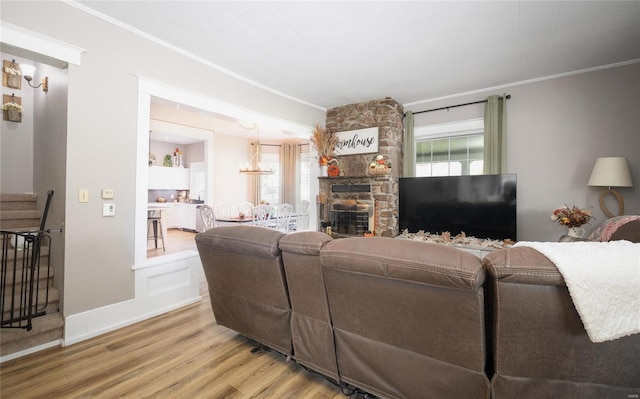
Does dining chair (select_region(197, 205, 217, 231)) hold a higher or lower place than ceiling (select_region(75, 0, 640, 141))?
lower

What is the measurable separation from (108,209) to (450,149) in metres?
Result: 4.77

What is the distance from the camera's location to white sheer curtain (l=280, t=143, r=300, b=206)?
8570mm

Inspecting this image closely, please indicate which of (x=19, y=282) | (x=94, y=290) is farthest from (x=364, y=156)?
(x=19, y=282)

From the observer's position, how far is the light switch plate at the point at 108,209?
99.8 inches

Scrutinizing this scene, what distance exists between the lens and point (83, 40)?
2.40 meters

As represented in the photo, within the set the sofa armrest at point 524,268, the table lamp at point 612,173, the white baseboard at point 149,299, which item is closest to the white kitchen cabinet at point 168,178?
the white baseboard at point 149,299

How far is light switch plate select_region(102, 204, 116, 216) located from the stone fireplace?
10.9 feet

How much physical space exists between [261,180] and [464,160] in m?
6.08

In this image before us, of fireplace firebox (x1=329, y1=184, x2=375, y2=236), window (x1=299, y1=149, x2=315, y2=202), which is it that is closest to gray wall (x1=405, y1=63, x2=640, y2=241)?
fireplace firebox (x1=329, y1=184, x2=375, y2=236)

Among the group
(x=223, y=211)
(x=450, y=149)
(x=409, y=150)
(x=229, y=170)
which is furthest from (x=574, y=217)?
(x=229, y=170)

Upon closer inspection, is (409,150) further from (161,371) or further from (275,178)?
(275,178)

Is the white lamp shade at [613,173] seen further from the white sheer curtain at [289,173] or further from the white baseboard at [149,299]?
the white sheer curtain at [289,173]

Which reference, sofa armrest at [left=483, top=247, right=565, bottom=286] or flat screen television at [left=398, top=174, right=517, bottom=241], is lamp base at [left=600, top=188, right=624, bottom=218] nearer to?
flat screen television at [left=398, top=174, right=517, bottom=241]

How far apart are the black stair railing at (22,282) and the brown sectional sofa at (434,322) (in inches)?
76.4
